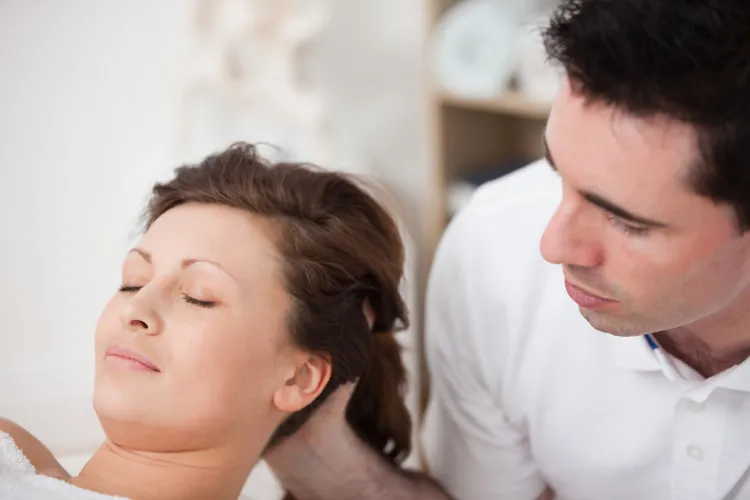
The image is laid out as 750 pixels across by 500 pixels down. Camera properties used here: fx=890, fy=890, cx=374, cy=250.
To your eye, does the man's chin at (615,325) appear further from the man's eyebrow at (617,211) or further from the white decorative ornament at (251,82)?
the white decorative ornament at (251,82)

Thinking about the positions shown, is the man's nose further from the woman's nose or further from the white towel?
the white towel

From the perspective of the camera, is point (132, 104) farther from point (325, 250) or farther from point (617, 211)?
point (617, 211)

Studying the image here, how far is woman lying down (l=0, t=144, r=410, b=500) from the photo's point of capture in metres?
1.13

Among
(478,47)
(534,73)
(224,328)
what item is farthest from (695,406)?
(478,47)

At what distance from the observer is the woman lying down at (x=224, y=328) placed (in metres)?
1.13

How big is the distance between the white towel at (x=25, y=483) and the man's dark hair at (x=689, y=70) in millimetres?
764

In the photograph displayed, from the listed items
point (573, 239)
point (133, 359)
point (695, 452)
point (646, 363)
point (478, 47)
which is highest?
point (478, 47)

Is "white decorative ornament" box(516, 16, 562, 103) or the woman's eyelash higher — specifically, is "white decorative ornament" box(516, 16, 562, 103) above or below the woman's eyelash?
above

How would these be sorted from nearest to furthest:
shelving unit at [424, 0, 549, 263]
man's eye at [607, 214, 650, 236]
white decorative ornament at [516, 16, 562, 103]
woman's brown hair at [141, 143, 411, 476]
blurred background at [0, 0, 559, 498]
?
man's eye at [607, 214, 650, 236], woman's brown hair at [141, 143, 411, 476], white decorative ornament at [516, 16, 562, 103], blurred background at [0, 0, 559, 498], shelving unit at [424, 0, 549, 263]

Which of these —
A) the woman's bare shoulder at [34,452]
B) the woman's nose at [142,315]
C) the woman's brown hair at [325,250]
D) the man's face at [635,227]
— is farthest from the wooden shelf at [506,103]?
the woman's bare shoulder at [34,452]

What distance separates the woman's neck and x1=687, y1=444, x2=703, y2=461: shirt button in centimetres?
65

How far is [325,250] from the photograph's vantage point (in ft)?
4.15

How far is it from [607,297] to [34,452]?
798 mm

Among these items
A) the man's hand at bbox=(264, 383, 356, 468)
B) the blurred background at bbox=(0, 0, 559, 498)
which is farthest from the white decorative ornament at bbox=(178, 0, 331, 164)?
the man's hand at bbox=(264, 383, 356, 468)
